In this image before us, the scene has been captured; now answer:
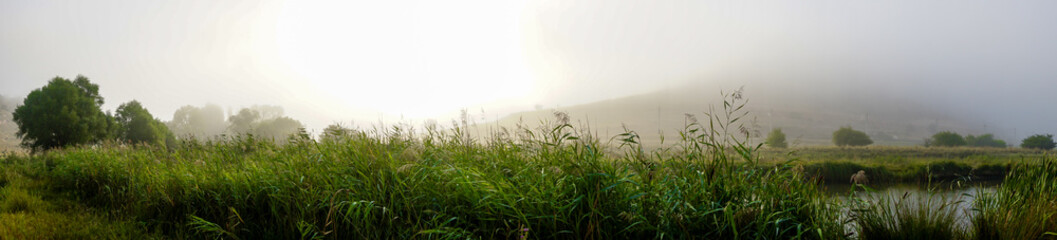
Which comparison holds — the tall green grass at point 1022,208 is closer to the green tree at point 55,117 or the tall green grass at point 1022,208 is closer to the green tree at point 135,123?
the green tree at point 55,117

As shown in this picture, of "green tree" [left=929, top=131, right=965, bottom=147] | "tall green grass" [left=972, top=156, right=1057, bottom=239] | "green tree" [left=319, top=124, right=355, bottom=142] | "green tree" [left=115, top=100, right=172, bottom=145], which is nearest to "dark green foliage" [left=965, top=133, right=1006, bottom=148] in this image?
"green tree" [left=929, top=131, right=965, bottom=147]

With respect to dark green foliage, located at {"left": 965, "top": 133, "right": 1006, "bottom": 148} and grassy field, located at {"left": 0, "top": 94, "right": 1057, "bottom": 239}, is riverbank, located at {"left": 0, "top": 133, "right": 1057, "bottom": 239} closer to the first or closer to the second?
grassy field, located at {"left": 0, "top": 94, "right": 1057, "bottom": 239}

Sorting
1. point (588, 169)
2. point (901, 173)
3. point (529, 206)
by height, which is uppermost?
point (588, 169)

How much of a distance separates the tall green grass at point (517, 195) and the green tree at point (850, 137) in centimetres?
4772

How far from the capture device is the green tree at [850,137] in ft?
144

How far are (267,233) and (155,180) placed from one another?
3.09 meters

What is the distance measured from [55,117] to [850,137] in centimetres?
5755

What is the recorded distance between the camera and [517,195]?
3.58 m

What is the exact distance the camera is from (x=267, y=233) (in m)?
4.41

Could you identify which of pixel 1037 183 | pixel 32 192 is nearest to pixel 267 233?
pixel 32 192

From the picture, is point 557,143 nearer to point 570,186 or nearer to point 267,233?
point 570,186

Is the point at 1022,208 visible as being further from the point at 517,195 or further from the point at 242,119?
the point at 242,119

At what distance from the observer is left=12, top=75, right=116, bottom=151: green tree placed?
23.8 m

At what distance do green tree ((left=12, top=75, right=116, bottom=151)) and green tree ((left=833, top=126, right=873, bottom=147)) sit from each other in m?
55.5
